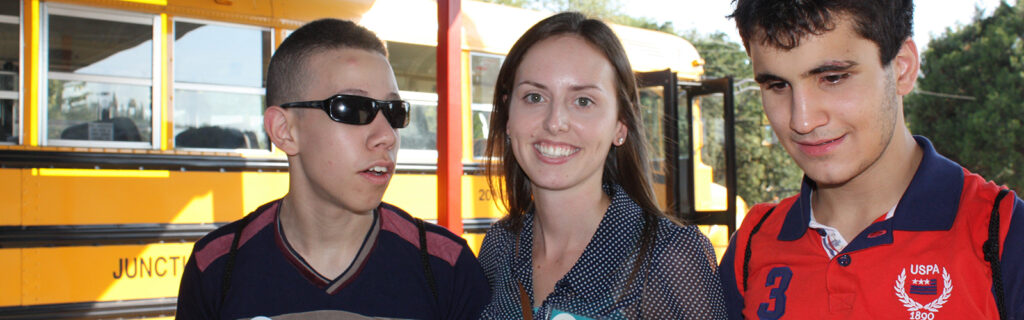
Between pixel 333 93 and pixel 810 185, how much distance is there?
1.05 metres

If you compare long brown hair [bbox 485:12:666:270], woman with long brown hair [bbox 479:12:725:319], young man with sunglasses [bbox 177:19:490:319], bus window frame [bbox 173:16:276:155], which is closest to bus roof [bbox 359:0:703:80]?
bus window frame [bbox 173:16:276:155]

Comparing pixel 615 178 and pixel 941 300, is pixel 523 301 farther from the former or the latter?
pixel 941 300

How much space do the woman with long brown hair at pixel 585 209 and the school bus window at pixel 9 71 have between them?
255 centimetres

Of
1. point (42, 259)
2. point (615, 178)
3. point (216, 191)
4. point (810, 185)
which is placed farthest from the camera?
point (216, 191)

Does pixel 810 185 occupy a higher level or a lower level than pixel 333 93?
lower

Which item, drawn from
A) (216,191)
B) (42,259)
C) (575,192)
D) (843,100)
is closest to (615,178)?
(575,192)

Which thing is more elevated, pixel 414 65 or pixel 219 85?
pixel 414 65

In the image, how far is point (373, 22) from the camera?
3.70 m

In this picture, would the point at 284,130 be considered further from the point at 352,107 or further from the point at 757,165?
the point at 757,165

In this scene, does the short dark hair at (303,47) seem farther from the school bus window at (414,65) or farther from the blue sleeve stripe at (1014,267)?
the school bus window at (414,65)

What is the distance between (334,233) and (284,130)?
27cm

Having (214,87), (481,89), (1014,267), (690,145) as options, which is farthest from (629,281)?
(690,145)

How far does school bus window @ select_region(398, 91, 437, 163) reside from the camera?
3.81 m

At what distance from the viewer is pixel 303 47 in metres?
1.58
